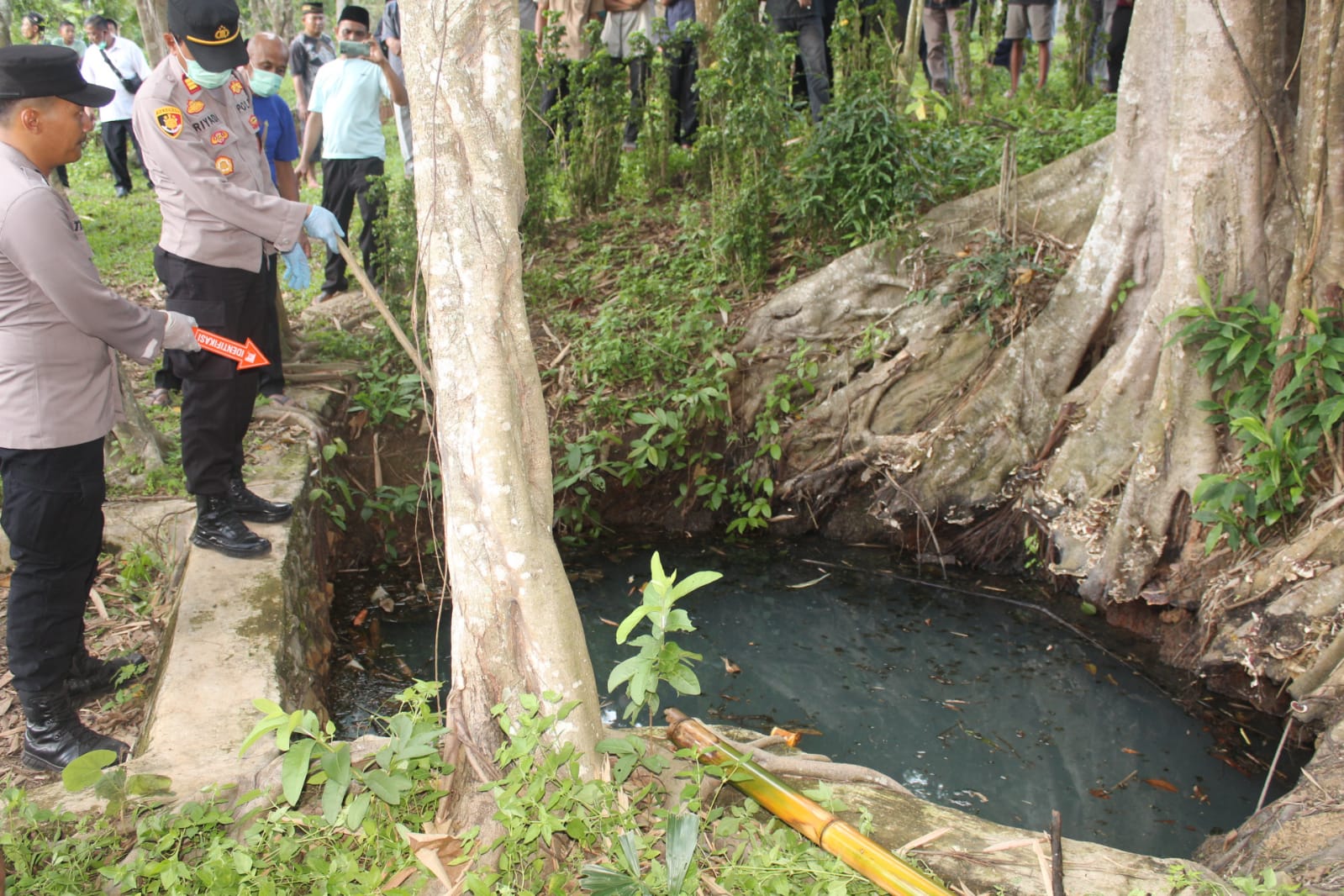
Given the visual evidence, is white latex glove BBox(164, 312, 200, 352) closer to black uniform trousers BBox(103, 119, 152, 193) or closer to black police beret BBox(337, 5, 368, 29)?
black police beret BBox(337, 5, 368, 29)

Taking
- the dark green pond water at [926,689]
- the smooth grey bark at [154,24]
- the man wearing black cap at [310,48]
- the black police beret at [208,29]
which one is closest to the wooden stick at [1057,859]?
the dark green pond water at [926,689]

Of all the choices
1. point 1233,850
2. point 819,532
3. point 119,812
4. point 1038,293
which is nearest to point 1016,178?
point 1038,293

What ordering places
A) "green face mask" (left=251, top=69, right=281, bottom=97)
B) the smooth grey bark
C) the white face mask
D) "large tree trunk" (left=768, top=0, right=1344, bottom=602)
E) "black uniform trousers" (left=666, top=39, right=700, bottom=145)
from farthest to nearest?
"black uniform trousers" (left=666, top=39, right=700, bottom=145) → the smooth grey bark → "green face mask" (left=251, top=69, right=281, bottom=97) → "large tree trunk" (left=768, top=0, right=1344, bottom=602) → the white face mask

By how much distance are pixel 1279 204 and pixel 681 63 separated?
469 cm

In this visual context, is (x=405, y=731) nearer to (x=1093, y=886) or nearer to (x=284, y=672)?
(x=284, y=672)

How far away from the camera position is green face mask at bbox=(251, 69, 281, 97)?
17.1ft

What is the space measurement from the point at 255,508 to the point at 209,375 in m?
0.67

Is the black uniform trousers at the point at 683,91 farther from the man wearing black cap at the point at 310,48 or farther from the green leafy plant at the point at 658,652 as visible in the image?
the green leafy plant at the point at 658,652

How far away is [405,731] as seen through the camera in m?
2.56

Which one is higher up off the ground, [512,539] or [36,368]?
[36,368]

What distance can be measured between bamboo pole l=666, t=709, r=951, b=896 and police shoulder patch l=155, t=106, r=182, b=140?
2.75m

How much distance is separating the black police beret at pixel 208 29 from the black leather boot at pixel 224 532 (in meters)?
1.64

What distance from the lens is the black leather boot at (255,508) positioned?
4324 millimetres

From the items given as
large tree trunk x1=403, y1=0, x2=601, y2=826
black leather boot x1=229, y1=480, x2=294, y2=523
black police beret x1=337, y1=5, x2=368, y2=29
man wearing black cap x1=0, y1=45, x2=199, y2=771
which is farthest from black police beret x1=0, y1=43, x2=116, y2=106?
black police beret x1=337, y1=5, x2=368, y2=29
